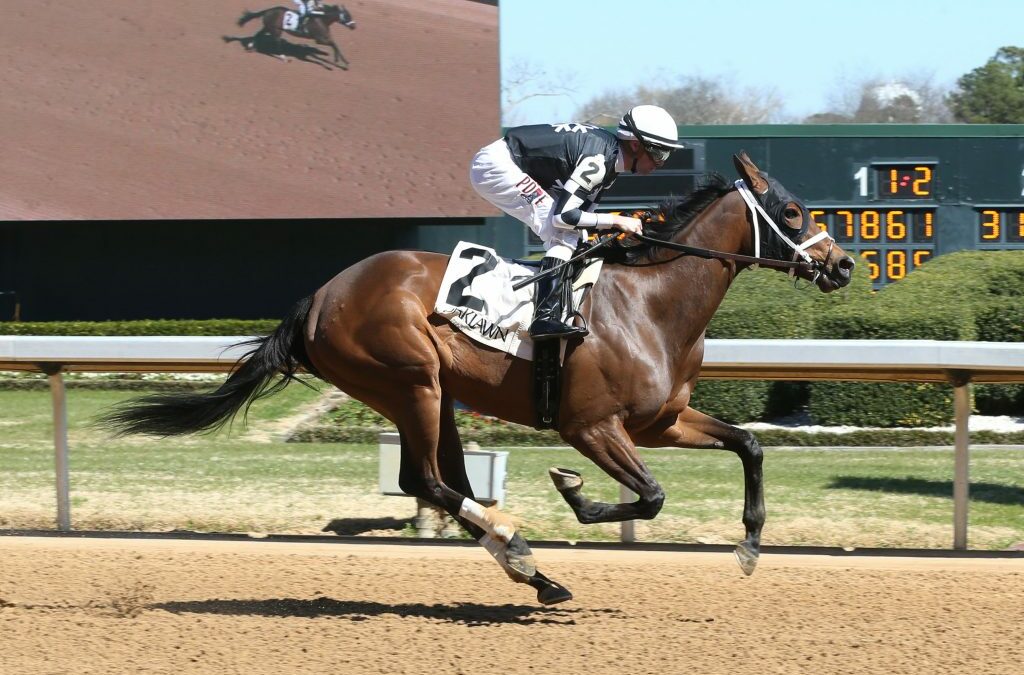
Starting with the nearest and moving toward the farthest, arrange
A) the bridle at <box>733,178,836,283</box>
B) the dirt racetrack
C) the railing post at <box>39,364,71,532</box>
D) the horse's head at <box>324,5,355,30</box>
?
the dirt racetrack < the bridle at <box>733,178,836,283</box> < the railing post at <box>39,364,71,532</box> < the horse's head at <box>324,5,355,30</box>

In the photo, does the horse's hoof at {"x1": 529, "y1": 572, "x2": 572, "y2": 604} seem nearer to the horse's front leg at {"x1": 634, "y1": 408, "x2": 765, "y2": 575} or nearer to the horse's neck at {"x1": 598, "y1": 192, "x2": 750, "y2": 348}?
the horse's front leg at {"x1": 634, "y1": 408, "x2": 765, "y2": 575}

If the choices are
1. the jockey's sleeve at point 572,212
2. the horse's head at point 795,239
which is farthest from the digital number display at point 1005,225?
the jockey's sleeve at point 572,212

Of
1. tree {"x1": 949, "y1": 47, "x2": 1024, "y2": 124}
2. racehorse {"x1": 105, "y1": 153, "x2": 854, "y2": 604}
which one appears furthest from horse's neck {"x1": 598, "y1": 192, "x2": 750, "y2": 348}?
tree {"x1": 949, "y1": 47, "x2": 1024, "y2": 124}

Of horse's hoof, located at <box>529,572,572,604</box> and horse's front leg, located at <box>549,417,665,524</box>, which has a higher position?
horse's front leg, located at <box>549,417,665,524</box>

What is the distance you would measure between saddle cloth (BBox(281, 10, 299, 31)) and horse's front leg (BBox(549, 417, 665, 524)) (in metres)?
13.6

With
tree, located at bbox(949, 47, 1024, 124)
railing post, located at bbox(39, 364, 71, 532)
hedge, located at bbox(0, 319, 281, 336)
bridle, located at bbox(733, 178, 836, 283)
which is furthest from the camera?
tree, located at bbox(949, 47, 1024, 124)

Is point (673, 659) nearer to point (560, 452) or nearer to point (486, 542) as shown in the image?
point (486, 542)

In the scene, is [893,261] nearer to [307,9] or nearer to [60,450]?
[307,9]

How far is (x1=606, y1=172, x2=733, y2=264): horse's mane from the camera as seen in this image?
488 cm

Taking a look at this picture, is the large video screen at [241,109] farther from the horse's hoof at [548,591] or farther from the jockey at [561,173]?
the horse's hoof at [548,591]

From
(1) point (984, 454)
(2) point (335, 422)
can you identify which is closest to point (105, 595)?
(2) point (335, 422)

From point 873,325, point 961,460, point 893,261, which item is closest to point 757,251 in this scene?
point 961,460

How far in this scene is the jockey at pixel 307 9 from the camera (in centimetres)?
1709

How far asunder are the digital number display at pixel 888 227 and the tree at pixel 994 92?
24142 millimetres
